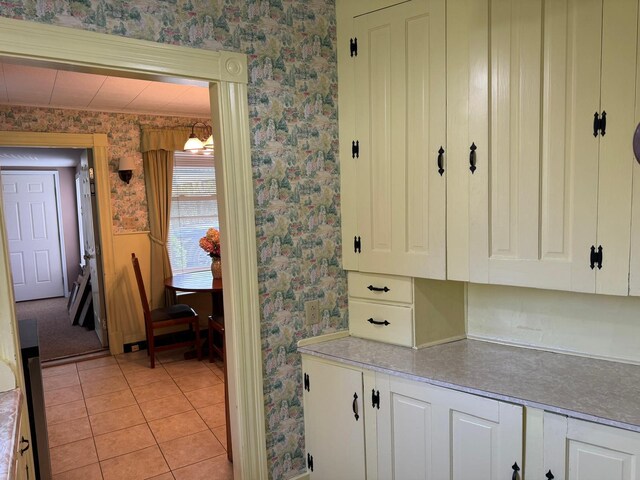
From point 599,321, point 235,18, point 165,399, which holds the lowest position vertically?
point 165,399

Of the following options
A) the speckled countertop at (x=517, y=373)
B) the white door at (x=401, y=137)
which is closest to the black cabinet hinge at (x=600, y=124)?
the white door at (x=401, y=137)

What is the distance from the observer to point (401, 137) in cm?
220

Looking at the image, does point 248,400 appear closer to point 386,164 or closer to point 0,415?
point 0,415

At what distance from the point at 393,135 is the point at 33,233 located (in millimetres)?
7775

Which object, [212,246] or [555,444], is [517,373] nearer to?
[555,444]

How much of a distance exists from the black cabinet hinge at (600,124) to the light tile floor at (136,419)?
2573 millimetres

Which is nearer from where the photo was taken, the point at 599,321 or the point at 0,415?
the point at 0,415

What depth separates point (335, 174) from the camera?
2.47 metres

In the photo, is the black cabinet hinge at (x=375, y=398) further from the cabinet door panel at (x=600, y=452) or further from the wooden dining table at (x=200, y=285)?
the wooden dining table at (x=200, y=285)

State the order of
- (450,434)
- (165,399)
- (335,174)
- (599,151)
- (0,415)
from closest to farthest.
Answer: (0,415) < (599,151) < (450,434) < (335,174) < (165,399)

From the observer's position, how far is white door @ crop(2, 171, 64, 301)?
25.6 feet

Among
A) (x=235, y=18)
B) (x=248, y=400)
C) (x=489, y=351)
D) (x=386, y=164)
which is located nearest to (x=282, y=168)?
(x=386, y=164)

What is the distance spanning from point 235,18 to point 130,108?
299cm

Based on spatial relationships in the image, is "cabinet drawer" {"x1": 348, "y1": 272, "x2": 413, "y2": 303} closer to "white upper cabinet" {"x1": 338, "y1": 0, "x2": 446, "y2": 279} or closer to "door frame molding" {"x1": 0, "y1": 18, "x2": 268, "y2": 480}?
"white upper cabinet" {"x1": 338, "y1": 0, "x2": 446, "y2": 279}
